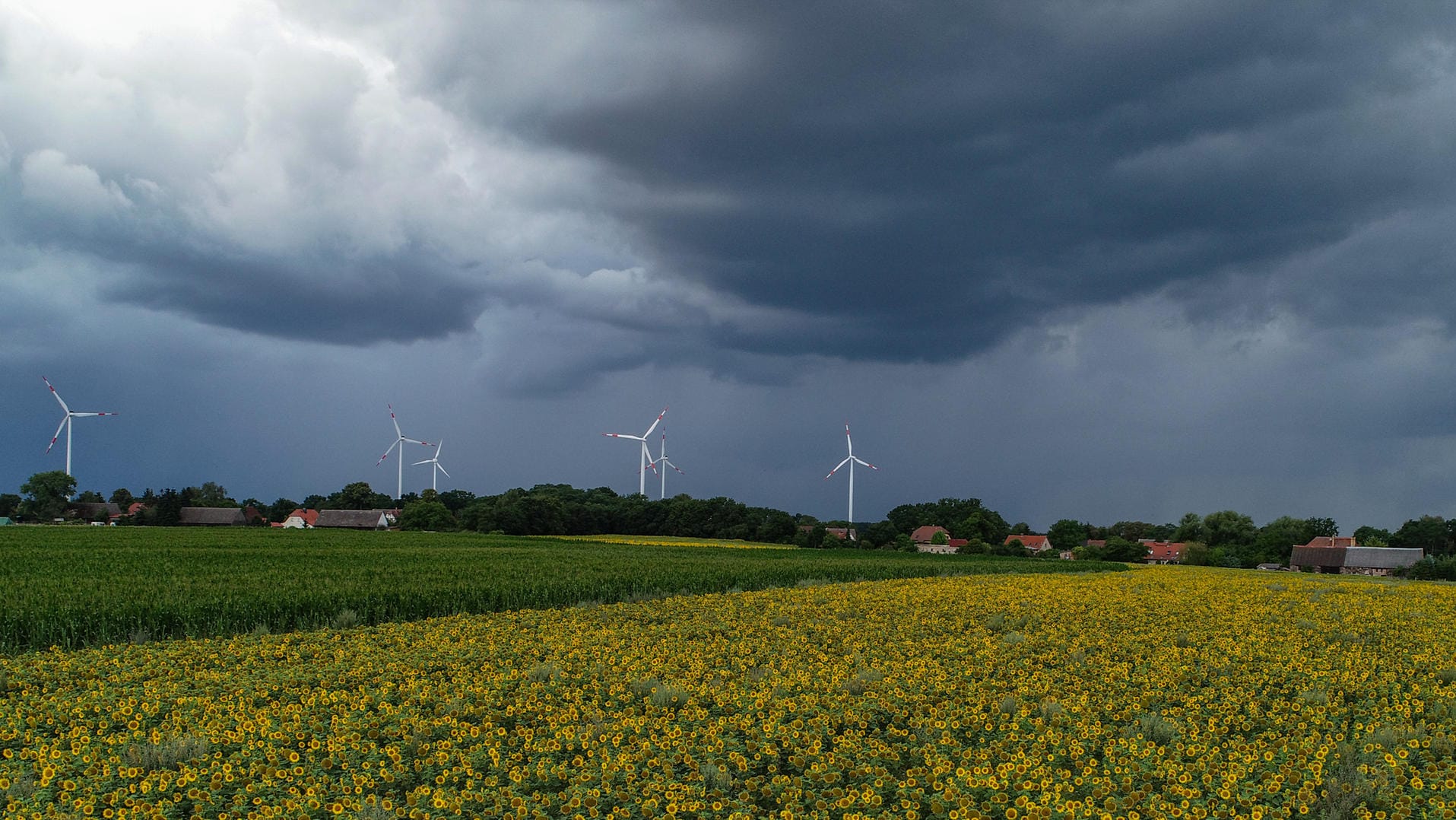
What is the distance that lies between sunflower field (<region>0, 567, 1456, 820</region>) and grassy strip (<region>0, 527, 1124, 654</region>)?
5094 mm

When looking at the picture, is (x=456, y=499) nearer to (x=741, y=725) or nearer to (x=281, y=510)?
(x=281, y=510)

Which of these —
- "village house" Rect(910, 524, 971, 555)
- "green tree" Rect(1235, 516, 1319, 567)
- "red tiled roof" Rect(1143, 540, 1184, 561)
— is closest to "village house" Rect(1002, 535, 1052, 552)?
"village house" Rect(910, 524, 971, 555)

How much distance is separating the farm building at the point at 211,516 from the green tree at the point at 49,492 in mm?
29132

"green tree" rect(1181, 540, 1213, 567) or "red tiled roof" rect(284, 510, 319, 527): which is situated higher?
"green tree" rect(1181, 540, 1213, 567)

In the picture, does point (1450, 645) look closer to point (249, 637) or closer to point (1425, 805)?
point (1425, 805)

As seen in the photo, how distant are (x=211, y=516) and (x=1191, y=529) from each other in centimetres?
15671

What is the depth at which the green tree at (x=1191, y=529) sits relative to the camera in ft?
416

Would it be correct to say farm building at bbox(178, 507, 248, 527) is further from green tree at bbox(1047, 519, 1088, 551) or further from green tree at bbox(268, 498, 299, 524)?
green tree at bbox(1047, 519, 1088, 551)

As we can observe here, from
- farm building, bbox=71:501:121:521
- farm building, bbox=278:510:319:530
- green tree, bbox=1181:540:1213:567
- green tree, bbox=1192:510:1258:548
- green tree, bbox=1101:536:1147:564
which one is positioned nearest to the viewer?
green tree, bbox=1181:540:1213:567

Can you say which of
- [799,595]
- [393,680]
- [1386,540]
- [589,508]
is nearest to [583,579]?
[799,595]

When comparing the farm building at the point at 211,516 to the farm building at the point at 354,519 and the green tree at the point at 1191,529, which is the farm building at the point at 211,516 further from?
the green tree at the point at 1191,529

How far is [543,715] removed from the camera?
923cm

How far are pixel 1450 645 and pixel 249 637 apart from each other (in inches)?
855

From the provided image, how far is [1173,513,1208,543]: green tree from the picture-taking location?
12688cm
